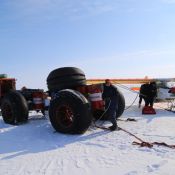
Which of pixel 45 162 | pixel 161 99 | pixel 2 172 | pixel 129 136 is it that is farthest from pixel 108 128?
pixel 161 99

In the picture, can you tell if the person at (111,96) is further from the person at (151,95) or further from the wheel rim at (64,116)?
the person at (151,95)

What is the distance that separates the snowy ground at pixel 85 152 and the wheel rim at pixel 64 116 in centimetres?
39

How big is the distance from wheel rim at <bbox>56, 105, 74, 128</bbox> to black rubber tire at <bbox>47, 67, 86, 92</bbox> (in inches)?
61.1

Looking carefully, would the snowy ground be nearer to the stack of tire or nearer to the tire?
the stack of tire

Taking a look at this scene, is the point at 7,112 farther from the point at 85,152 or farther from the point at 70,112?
the point at 85,152

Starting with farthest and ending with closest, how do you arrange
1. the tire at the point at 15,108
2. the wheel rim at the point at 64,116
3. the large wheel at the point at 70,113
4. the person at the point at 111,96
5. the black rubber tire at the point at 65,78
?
the tire at the point at 15,108 → the black rubber tire at the point at 65,78 → the person at the point at 111,96 → the wheel rim at the point at 64,116 → the large wheel at the point at 70,113

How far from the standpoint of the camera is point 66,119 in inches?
416

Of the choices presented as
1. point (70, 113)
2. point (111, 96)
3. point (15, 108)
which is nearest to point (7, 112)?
point (15, 108)

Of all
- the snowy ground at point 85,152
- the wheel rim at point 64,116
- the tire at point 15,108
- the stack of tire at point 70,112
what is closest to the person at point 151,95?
the snowy ground at point 85,152

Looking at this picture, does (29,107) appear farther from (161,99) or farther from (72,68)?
(161,99)

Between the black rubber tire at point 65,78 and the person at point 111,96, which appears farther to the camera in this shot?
the black rubber tire at point 65,78

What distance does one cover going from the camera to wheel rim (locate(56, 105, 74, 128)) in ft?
34.2

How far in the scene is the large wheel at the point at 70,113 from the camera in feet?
33.0

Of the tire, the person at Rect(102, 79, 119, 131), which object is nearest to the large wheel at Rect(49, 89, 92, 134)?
the person at Rect(102, 79, 119, 131)
